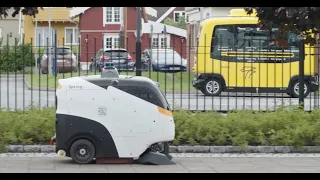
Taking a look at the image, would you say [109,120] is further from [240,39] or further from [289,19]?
[240,39]

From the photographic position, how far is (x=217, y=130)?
1202cm

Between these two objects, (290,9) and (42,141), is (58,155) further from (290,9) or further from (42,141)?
(290,9)

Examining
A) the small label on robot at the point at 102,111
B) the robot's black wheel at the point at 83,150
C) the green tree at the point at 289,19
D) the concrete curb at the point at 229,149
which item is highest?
the green tree at the point at 289,19

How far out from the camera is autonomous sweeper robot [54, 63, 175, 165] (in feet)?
33.9

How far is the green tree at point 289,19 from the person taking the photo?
25.7 ft

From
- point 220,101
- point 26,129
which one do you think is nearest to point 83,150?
point 26,129

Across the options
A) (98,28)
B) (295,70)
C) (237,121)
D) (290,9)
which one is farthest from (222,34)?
(98,28)

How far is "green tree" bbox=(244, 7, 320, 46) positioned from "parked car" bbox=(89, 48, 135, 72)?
22.4ft

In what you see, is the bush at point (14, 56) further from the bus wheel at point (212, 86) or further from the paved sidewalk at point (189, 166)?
the bus wheel at point (212, 86)

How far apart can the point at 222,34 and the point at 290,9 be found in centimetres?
1664

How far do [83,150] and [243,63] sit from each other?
9.73m

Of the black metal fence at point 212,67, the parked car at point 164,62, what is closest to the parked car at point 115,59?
the black metal fence at point 212,67

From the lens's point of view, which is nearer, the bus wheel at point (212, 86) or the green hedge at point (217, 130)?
the green hedge at point (217, 130)

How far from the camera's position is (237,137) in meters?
11.9
